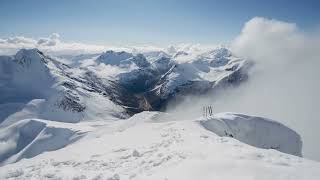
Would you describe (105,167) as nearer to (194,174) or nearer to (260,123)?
(194,174)

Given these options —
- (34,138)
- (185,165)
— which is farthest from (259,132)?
(34,138)

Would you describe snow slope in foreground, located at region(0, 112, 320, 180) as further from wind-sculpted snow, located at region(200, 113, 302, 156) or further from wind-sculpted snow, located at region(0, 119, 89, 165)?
wind-sculpted snow, located at region(0, 119, 89, 165)

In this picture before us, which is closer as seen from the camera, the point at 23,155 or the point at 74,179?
the point at 74,179

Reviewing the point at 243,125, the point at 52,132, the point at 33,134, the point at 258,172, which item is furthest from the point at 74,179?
the point at 33,134

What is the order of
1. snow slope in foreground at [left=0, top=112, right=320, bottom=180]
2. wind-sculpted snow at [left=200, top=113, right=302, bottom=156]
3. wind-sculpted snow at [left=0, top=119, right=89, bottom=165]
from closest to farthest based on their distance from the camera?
snow slope in foreground at [left=0, top=112, right=320, bottom=180], wind-sculpted snow at [left=200, top=113, right=302, bottom=156], wind-sculpted snow at [left=0, top=119, right=89, bottom=165]

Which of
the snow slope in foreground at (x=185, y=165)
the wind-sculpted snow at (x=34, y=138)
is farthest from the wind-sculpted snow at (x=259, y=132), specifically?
the wind-sculpted snow at (x=34, y=138)

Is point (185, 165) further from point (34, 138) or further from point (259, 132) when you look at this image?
point (34, 138)

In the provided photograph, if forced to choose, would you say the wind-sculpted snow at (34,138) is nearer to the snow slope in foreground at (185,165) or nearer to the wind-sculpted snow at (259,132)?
the wind-sculpted snow at (259,132)

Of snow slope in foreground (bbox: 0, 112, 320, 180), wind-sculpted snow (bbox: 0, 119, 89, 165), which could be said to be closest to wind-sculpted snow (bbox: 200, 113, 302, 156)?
snow slope in foreground (bbox: 0, 112, 320, 180)
